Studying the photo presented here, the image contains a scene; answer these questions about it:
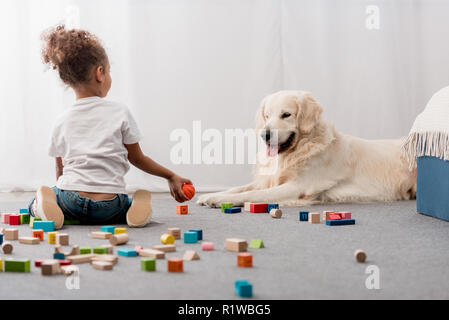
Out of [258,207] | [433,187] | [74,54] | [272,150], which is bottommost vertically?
[258,207]

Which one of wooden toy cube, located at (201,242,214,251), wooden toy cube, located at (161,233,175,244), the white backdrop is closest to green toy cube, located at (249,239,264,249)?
wooden toy cube, located at (201,242,214,251)

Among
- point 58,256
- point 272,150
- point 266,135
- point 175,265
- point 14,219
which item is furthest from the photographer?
point 272,150

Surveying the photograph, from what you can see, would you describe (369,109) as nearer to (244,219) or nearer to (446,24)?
(446,24)

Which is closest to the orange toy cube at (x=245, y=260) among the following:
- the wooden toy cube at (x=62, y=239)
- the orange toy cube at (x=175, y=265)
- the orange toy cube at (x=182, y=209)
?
the orange toy cube at (x=175, y=265)

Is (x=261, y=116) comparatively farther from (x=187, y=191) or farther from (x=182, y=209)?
(x=187, y=191)

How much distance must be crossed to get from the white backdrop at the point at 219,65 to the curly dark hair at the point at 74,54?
1627mm

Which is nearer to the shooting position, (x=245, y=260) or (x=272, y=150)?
(x=245, y=260)

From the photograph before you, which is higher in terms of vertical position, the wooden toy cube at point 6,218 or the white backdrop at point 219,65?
the white backdrop at point 219,65

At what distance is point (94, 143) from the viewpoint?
226 centimetres

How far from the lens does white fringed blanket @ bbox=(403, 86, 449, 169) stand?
238 centimetres

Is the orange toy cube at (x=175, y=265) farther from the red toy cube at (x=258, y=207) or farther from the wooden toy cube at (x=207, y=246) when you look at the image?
the red toy cube at (x=258, y=207)

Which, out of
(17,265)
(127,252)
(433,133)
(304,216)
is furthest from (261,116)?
(17,265)

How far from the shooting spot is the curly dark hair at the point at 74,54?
2.31 meters

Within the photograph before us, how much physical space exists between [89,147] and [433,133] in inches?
55.2
